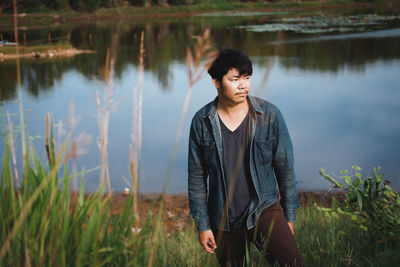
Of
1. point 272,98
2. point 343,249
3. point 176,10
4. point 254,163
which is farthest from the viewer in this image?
point 176,10

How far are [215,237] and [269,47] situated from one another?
18838 mm

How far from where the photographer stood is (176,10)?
44.8 m

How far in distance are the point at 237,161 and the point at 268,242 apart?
408mm

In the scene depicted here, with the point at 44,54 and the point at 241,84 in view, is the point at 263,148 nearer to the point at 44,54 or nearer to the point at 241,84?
the point at 241,84

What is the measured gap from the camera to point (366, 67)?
16.5 metres

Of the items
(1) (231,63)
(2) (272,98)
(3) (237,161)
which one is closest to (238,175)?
(3) (237,161)

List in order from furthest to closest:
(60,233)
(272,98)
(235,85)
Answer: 1. (272,98)
2. (235,85)
3. (60,233)

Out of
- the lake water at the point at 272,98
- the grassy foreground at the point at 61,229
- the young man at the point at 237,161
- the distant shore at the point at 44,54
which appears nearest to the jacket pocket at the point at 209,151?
the young man at the point at 237,161

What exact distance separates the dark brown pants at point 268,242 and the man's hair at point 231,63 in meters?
0.70

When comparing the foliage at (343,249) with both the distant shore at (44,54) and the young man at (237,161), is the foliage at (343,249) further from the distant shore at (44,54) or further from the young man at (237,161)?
the distant shore at (44,54)

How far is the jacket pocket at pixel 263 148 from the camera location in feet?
7.44

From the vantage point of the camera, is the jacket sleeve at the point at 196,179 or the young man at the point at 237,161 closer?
the young man at the point at 237,161

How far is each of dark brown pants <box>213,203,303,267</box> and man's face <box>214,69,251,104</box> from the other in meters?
0.58

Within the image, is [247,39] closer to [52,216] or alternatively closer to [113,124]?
[113,124]
